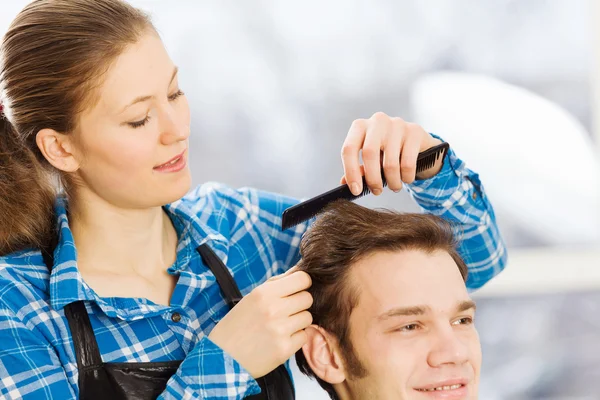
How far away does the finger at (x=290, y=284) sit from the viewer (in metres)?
1.66

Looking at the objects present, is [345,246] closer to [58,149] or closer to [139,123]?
[139,123]

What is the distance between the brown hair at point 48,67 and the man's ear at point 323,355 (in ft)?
2.23

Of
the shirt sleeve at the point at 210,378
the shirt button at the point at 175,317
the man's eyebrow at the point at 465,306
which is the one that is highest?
the shirt button at the point at 175,317

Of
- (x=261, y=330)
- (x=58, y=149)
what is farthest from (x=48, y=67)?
(x=261, y=330)

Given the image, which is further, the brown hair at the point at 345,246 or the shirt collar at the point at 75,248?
the brown hair at the point at 345,246

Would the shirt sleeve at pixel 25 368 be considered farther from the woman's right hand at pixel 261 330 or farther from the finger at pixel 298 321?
the finger at pixel 298 321

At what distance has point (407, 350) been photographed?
174 cm

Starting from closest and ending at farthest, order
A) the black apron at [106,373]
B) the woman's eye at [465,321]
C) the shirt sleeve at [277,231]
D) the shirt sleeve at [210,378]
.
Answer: the shirt sleeve at [210,378]
the black apron at [106,373]
the woman's eye at [465,321]
the shirt sleeve at [277,231]

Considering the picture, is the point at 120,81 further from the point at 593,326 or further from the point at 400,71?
the point at 593,326

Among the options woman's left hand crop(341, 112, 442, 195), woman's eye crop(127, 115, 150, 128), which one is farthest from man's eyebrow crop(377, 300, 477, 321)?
woman's eye crop(127, 115, 150, 128)

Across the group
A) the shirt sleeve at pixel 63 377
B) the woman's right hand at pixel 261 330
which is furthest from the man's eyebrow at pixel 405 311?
the shirt sleeve at pixel 63 377

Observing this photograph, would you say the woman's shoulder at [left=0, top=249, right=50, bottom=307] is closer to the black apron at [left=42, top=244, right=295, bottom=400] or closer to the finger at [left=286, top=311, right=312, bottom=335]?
the black apron at [left=42, top=244, right=295, bottom=400]

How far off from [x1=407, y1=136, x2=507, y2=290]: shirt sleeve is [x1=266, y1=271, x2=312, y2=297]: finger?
1.29 ft

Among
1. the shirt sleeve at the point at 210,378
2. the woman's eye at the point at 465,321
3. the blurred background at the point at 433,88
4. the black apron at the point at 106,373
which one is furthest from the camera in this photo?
the blurred background at the point at 433,88
